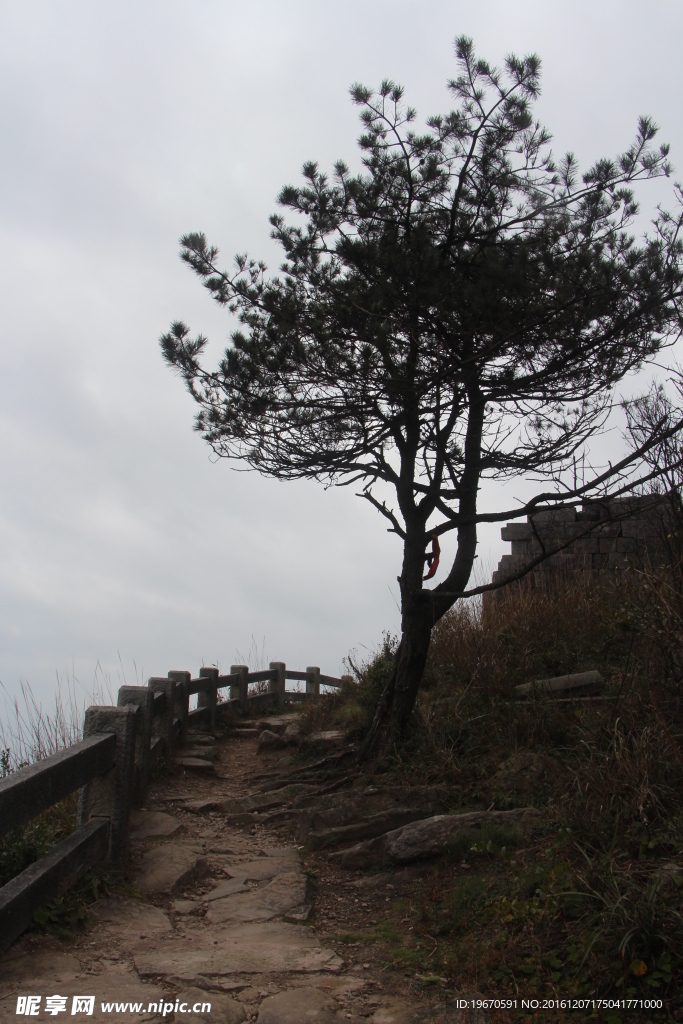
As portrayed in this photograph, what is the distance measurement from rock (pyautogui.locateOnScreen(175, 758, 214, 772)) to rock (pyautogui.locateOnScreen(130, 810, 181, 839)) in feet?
5.47

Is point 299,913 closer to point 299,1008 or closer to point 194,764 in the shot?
point 299,1008

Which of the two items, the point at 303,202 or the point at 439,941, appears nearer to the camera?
the point at 439,941

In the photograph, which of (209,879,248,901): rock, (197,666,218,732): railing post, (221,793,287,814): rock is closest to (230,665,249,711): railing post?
(197,666,218,732): railing post

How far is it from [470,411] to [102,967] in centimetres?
500

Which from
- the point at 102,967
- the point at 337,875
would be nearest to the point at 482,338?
the point at 337,875

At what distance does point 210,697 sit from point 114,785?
527 centimetres

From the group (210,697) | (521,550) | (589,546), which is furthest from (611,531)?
(210,697)

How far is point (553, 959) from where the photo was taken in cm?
334

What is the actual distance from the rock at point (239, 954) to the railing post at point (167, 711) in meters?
3.52

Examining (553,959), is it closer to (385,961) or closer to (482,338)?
(385,961)

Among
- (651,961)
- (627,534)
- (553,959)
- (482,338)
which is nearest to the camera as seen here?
(651,961)

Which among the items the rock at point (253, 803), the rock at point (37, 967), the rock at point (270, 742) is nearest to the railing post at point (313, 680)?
the rock at point (270, 742)

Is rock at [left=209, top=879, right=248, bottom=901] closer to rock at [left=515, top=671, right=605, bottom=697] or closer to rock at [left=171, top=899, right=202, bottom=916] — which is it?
rock at [left=171, top=899, right=202, bottom=916]

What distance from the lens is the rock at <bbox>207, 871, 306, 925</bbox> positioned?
4402 mm
